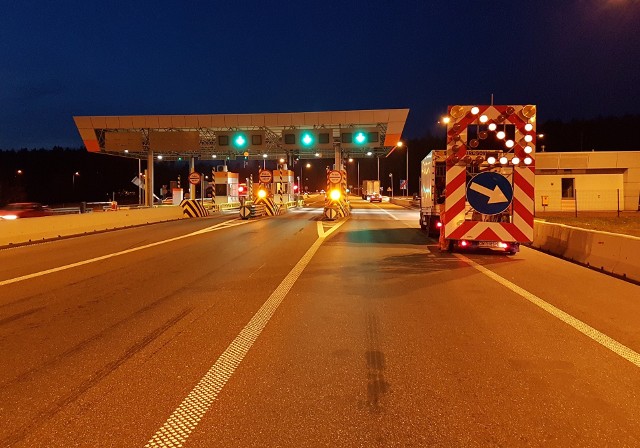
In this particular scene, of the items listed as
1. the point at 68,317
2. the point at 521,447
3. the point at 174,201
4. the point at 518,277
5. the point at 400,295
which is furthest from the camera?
the point at 174,201

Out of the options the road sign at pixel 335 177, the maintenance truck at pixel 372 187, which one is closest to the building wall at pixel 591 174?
the road sign at pixel 335 177

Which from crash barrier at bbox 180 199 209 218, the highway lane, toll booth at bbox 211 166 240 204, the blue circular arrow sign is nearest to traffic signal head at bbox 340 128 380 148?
crash barrier at bbox 180 199 209 218

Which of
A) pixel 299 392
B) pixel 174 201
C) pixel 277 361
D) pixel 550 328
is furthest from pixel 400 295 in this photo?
pixel 174 201

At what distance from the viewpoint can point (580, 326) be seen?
6.83 meters

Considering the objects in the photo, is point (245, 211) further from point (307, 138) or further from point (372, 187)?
point (372, 187)

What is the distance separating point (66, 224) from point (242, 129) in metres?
18.8

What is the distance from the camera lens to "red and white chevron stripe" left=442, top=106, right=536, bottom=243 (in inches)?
507

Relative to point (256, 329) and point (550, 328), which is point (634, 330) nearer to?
point (550, 328)

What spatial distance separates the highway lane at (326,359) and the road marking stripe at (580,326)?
0.43ft

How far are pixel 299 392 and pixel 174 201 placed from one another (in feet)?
161

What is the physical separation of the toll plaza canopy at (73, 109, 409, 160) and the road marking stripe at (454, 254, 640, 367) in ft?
82.2

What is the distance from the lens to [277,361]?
5379mm

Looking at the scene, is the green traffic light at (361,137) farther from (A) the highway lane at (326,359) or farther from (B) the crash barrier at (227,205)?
(A) the highway lane at (326,359)

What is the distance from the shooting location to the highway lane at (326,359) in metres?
3.88
